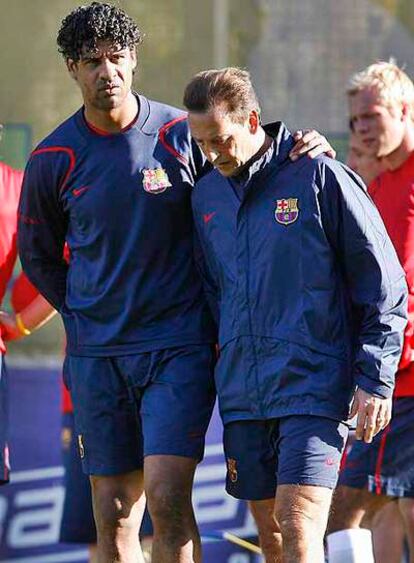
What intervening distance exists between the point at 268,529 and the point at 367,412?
2.41 feet

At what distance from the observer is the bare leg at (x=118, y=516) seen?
568 cm

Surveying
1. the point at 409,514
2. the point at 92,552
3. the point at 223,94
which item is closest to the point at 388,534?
the point at 409,514

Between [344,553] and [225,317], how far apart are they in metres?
1.06

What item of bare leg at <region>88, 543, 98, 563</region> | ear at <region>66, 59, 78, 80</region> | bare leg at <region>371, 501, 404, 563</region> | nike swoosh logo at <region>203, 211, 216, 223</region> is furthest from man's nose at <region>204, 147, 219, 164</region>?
bare leg at <region>88, 543, 98, 563</region>

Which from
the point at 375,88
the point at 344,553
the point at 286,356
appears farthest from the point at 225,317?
the point at 375,88

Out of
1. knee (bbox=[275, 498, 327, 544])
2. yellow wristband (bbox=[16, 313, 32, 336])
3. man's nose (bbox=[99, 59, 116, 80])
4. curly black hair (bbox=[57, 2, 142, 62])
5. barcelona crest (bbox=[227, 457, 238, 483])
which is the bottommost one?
knee (bbox=[275, 498, 327, 544])

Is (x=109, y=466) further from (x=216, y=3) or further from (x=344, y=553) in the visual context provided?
(x=216, y=3)

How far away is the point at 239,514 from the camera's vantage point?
787 centimetres

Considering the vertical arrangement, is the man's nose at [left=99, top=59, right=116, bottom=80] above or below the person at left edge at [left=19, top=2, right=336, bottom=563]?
above

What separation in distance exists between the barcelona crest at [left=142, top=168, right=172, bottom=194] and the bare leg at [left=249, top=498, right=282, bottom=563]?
1.15 m

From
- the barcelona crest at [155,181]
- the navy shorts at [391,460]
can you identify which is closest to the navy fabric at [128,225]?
the barcelona crest at [155,181]

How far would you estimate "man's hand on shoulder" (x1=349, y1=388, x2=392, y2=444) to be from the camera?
514 cm

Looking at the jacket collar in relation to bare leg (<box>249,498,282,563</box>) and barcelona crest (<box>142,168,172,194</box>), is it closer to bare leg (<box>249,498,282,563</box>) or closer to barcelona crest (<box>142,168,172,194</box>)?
barcelona crest (<box>142,168,172,194</box>)

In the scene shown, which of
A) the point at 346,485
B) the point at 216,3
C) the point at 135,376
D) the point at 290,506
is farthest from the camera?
the point at 216,3
